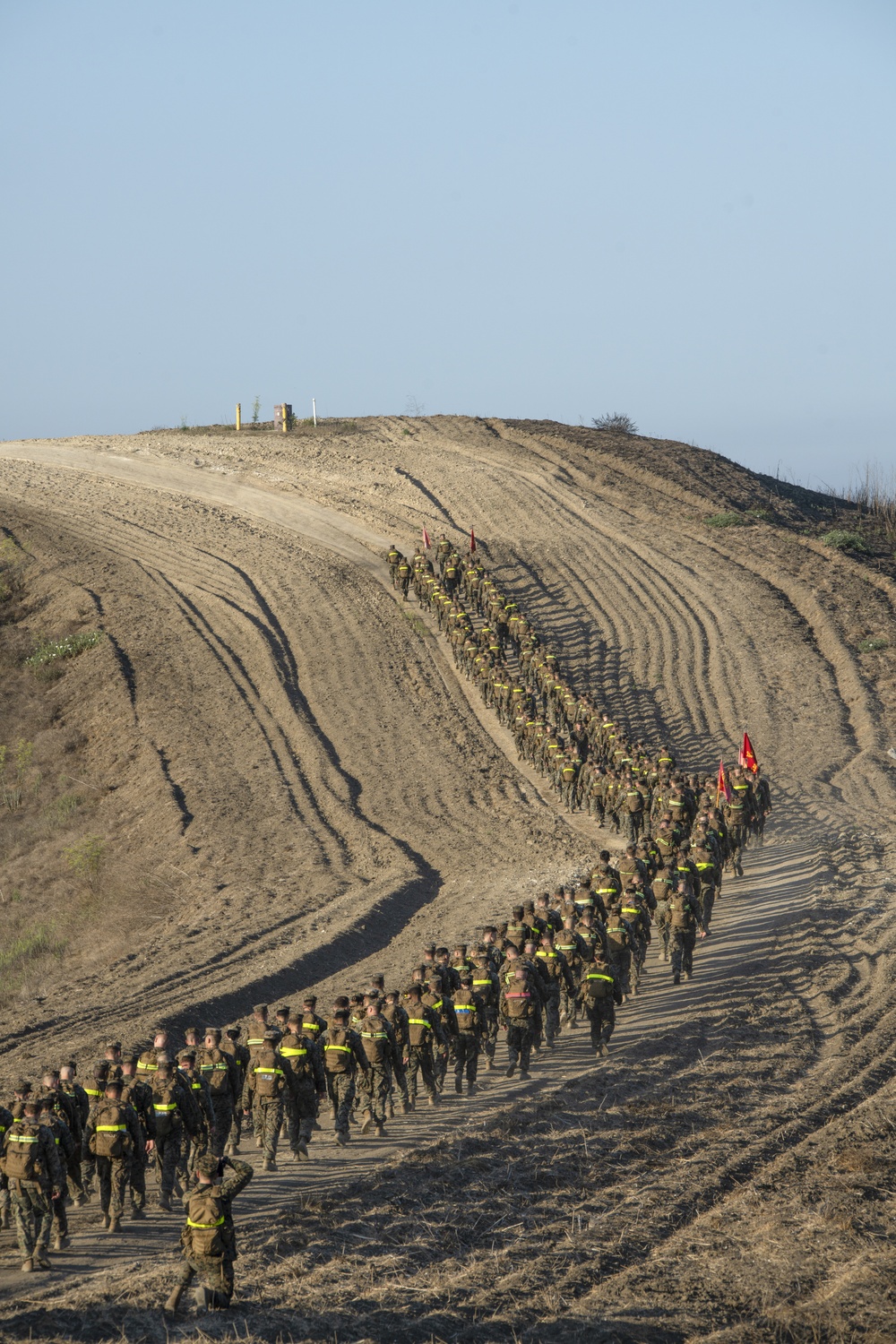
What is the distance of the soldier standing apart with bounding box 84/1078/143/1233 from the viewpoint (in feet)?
36.8

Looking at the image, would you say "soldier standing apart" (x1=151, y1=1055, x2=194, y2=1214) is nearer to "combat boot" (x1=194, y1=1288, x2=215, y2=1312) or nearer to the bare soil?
the bare soil

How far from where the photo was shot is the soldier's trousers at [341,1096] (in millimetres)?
12938

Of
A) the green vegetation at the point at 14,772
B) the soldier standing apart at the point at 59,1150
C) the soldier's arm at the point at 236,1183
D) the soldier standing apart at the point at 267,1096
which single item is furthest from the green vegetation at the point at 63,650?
the soldier's arm at the point at 236,1183

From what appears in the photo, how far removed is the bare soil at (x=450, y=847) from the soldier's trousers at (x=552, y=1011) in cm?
33

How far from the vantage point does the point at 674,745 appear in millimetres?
30594

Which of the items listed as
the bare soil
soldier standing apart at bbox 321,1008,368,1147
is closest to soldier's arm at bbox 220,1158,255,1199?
the bare soil

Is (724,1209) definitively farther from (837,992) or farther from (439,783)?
(439,783)

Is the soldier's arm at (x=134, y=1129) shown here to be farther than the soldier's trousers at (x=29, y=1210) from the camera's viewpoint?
Yes

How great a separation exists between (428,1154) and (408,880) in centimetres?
1065

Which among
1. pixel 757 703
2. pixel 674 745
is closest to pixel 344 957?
pixel 674 745

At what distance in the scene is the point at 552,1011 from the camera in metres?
15.5

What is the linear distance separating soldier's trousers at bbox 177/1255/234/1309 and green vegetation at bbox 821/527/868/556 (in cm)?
4073

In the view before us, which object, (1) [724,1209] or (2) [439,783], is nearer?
(1) [724,1209]

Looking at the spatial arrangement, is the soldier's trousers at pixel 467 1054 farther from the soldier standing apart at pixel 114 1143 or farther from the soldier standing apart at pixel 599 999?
the soldier standing apart at pixel 114 1143
